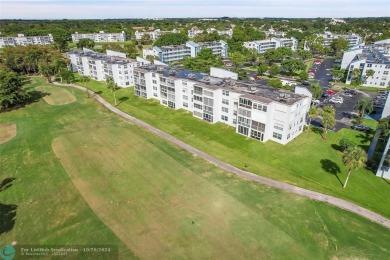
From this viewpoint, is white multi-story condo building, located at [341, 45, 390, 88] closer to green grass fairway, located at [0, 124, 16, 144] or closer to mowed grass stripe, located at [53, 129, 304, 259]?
mowed grass stripe, located at [53, 129, 304, 259]

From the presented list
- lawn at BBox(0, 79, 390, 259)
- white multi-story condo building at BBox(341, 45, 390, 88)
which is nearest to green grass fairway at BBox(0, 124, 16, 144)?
lawn at BBox(0, 79, 390, 259)

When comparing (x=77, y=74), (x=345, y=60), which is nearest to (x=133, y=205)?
(x=77, y=74)

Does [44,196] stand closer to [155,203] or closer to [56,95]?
[155,203]

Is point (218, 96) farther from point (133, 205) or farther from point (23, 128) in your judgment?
point (23, 128)

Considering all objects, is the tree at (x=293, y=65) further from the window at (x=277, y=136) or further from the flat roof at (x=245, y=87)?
the window at (x=277, y=136)

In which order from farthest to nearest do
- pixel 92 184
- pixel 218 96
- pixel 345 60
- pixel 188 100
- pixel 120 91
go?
pixel 345 60, pixel 120 91, pixel 188 100, pixel 218 96, pixel 92 184

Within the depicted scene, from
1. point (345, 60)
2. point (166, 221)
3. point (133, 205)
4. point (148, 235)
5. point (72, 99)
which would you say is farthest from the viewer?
point (345, 60)

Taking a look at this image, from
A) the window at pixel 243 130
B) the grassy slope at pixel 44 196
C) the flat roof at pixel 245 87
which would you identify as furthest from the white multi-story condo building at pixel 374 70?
the grassy slope at pixel 44 196
